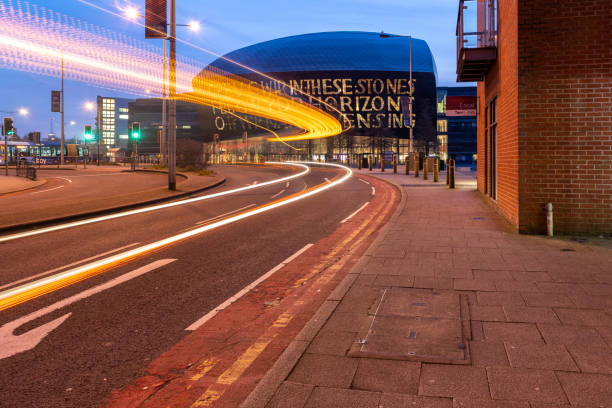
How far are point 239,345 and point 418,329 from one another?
1747 mm

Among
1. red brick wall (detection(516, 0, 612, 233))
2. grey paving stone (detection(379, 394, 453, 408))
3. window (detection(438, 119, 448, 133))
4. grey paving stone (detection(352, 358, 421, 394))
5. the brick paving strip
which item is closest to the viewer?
grey paving stone (detection(379, 394, 453, 408))

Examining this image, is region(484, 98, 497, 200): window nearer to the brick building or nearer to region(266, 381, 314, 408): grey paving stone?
the brick building

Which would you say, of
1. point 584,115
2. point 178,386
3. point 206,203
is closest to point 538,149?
point 584,115

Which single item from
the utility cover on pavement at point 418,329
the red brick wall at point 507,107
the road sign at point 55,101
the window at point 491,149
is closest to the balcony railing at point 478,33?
the red brick wall at point 507,107

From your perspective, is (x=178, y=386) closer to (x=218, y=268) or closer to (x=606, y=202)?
(x=218, y=268)

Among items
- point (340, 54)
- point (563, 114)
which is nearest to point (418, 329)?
point (563, 114)

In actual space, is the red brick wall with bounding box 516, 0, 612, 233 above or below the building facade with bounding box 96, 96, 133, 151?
below

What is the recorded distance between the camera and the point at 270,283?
6910mm

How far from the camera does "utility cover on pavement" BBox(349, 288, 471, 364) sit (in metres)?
4.12

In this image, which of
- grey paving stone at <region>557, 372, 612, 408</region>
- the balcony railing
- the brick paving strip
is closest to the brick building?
the balcony railing

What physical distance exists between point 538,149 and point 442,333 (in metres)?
6.93

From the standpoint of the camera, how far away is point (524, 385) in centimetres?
352

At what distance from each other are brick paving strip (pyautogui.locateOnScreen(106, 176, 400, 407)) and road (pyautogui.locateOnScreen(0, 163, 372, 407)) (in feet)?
0.76

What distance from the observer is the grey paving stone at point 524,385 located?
3.34 m
